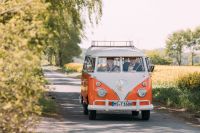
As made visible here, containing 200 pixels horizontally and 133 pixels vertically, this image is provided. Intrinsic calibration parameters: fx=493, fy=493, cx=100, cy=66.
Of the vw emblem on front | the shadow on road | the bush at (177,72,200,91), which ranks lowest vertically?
the shadow on road

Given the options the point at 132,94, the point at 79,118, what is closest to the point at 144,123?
the point at 132,94

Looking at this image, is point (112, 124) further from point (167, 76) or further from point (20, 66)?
point (167, 76)

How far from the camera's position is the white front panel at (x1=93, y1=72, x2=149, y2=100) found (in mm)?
15062

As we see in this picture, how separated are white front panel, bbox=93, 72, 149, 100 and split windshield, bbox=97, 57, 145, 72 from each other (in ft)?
1.35

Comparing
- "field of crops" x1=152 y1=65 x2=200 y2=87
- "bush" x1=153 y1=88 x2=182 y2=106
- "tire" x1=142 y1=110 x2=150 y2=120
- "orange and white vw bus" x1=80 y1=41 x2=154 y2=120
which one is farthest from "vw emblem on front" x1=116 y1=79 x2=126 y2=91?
"field of crops" x1=152 y1=65 x2=200 y2=87

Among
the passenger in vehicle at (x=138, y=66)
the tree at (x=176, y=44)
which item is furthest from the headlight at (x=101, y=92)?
the tree at (x=176, y=44)

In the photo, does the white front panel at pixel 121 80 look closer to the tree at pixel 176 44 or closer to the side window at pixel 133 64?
the side window at pixel 133 64

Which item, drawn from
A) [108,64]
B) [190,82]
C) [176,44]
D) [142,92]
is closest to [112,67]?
[108,64]

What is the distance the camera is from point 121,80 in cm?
1513

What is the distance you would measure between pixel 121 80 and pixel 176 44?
165041 mm

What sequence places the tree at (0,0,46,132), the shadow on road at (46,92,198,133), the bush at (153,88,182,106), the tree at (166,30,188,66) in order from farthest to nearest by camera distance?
the tree at (166,30,188,66) < the bush at (153,88,182,106) < the shadow on road at (46,92,198,133) < the tree at (0,0,46,132)

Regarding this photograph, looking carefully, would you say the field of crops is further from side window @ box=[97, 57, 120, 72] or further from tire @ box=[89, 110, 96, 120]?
tire @ box=[89, 110, 96, 120]

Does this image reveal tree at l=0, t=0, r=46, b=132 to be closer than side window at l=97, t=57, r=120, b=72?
Yes

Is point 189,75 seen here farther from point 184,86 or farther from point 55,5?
point 55,5
